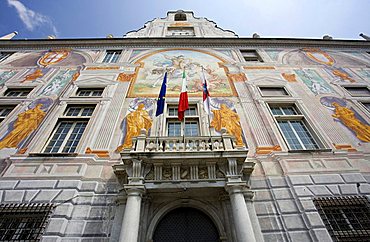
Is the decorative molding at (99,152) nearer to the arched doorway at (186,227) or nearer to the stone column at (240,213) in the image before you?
the arched doorway at (186,227)

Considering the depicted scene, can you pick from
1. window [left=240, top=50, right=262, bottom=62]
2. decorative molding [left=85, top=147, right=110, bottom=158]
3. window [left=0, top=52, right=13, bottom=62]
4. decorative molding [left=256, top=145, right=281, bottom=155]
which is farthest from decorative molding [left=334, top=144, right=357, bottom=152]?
window [left=0, top=52, right=13, bottom=62]

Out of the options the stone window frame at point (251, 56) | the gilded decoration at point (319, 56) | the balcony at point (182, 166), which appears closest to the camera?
the balcony at point (182, 166)

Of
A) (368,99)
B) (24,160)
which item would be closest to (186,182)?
(24,160)

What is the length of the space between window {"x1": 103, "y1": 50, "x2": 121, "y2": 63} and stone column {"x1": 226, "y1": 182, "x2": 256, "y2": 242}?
12.1 meters

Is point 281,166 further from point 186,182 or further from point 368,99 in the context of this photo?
point 368,99

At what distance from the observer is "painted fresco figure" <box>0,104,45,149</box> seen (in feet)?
27.8

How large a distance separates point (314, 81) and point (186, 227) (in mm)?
11157

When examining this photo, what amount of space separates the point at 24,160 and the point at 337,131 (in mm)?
12930

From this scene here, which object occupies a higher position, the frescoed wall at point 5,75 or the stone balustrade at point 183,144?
the frescoed wall at point 5,75

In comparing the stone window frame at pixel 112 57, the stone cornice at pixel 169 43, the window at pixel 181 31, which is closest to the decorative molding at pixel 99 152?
the stone window frame at pixel 112 57

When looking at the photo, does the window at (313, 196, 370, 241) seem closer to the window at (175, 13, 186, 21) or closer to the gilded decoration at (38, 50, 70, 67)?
the gilded decoration at (38, 50, 70, 67)

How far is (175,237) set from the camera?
6.28m

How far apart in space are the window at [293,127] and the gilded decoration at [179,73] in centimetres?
255

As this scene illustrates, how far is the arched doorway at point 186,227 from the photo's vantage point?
20.6 ft
